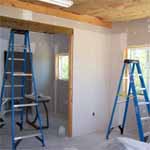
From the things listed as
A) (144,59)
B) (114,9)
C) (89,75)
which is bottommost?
(89,75)

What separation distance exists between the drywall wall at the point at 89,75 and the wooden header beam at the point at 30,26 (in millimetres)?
106

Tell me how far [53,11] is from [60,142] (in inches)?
98.9

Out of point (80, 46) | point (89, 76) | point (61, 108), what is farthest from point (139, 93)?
point (61, 108)

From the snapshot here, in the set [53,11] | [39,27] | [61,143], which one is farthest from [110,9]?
[61,143]

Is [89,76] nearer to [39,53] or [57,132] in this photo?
[57,132]

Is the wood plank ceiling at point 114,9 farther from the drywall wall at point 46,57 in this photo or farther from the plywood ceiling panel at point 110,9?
Result: the drywall wall at point 46,57

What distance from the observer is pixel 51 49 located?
767cm

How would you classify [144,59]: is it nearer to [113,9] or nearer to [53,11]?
[113,9]

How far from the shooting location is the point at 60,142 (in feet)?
14.7

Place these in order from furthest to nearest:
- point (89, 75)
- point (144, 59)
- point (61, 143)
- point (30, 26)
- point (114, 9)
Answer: point (89, 75), point (144, 59), point (61, 143), point (114, 9), point (30, 26)

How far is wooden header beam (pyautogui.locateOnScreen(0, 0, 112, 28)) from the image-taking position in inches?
155

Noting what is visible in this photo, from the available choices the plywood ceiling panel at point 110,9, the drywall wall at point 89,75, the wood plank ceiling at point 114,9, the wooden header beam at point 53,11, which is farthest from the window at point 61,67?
the wood plank ceiling at point 114,9

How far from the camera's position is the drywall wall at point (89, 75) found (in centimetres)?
490

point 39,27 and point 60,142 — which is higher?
point 39,27
